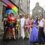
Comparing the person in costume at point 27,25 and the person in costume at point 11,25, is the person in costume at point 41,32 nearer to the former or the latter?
the person in costume at point 11,25

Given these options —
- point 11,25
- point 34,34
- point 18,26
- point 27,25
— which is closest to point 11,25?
point 11,25

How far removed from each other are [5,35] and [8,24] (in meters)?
0.73

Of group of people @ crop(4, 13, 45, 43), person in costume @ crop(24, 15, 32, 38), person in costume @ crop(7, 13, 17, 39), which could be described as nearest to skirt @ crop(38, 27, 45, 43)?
group of people @ crop(4, 13, 45, 43)

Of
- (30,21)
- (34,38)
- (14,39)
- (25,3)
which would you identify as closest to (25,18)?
(30,21)

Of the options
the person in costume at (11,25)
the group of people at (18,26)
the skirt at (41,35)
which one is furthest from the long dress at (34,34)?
the person in costume at (11,25)

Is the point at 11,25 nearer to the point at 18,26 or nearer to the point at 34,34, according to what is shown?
the point at 18,26

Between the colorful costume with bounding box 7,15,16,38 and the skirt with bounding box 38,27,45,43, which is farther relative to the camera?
the colorful costume with bounding box 7,15,16,38

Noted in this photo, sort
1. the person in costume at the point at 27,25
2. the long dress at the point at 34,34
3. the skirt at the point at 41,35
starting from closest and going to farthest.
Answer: the skirt at the point at 41,35 → the long dress at the point at 34,34 → the person in costume at the point at 27,25

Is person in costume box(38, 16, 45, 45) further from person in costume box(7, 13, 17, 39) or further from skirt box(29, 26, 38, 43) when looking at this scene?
person in costume box(7, 13, 17, 39)

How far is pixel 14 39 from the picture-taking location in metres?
14.0

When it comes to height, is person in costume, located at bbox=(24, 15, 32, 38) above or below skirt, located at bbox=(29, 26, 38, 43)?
above

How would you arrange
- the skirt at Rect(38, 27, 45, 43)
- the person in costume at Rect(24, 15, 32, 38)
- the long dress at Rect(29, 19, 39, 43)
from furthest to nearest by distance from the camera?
the person in costume at Rect(24, 15, 32, 38)
the long dress at Rect(29, 19, 39, 43)
the skirt at Rect(38, 27, 45, 43)

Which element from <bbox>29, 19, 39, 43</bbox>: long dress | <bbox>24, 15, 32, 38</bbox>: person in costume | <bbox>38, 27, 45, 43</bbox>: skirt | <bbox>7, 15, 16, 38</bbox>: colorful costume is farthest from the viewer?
<bbox>24, 15, 32, 38</bbox>: person in costume

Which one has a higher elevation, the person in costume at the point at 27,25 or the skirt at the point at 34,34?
Answer: the person in costume at the point at 27,25
